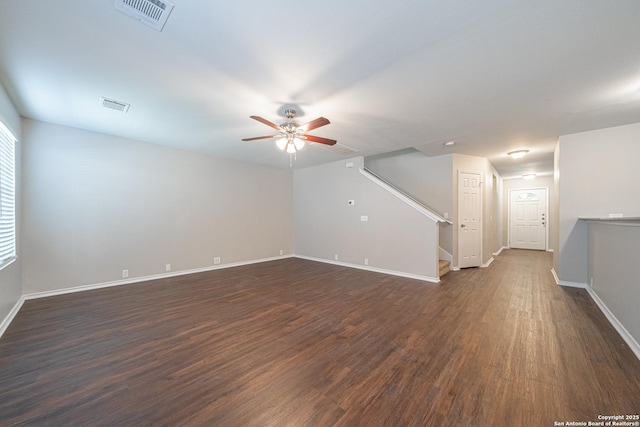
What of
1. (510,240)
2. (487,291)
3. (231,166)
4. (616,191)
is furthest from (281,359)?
(510,240)

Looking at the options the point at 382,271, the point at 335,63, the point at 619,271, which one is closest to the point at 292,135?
the point at 335,63

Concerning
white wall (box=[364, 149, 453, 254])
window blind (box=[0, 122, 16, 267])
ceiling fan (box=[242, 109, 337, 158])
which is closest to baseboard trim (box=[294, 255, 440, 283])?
white wall (box=[364, 149, 453, 254])

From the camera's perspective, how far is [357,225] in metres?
5.55

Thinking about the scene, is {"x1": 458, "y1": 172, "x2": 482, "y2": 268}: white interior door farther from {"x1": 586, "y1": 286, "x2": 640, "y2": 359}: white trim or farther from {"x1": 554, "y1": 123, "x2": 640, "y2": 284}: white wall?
{"x1": 586, "y1": 286, "x2": 640, "y2": 359}: white trim

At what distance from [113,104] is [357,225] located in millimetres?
4717

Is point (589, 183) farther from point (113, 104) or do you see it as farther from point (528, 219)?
point (113, 104)

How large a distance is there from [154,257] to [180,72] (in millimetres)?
3762

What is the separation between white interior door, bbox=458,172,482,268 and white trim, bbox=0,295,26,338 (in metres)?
7.29

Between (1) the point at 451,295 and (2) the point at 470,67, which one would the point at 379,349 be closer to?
(1) the point at 451,295

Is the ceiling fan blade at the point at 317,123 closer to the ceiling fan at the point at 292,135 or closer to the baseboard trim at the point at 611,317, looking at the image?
the ceiling fan at the point at 292,135

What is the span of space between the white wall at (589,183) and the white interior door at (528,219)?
530cm

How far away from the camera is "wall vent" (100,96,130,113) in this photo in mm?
2762

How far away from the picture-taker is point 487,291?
12.6ft

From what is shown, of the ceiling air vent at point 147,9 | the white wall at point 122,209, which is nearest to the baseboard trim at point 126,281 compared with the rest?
the white wall at point 122,209
